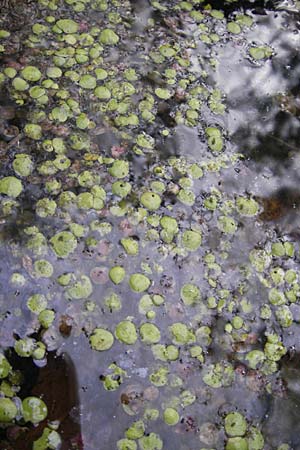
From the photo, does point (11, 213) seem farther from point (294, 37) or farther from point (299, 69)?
point (294, 37)

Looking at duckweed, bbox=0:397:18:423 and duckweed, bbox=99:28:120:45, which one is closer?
duckweed, bbox=0:397:18:423

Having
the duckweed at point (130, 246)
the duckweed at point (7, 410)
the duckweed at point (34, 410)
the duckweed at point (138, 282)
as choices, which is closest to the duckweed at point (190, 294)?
the duckweed at point (138, 282)

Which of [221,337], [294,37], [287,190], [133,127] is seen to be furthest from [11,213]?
[294,37]

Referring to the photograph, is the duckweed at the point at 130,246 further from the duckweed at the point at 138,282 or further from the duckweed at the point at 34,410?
the duckweed at the point at 34,410

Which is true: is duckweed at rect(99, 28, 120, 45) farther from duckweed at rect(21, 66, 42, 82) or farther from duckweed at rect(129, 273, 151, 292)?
duckweed at rect(129, 273, 151, 292)

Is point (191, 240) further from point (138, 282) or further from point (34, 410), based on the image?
point (34, 410)

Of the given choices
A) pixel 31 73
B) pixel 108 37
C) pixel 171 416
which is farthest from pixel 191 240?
pixel 108 37

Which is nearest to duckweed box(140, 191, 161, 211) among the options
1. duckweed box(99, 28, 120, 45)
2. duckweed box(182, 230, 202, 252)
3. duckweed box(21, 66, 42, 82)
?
duckweed box(182, 230, 202, 252)

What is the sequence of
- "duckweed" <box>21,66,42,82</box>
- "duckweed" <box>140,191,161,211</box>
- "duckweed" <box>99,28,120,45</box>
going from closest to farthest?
"duckweed" <box>140,191,161,211</box> → "duckweed" <box>21,66,42,82</box> → "duckweed" <box>99,28,120,45</box>
